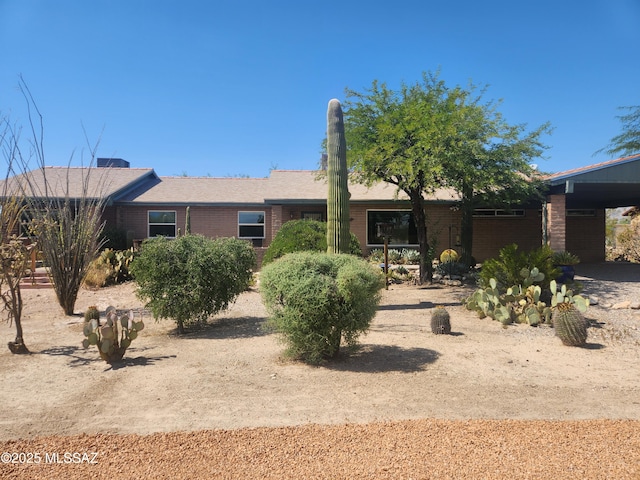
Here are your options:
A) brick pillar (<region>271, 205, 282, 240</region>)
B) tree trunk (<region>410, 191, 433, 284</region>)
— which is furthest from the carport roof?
brick pillar (<region>271, 205, 282, 240</region>)

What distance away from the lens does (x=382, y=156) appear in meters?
11.7

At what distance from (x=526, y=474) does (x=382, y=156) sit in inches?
363

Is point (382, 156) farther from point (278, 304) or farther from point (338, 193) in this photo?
point (278, 304)

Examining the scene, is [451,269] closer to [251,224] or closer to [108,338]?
[251,224]

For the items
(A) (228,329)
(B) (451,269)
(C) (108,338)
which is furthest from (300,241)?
(C) (108,338)

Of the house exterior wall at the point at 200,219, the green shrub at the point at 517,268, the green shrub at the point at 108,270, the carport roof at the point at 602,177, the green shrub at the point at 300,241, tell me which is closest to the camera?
the green shrub at the point at 517,268

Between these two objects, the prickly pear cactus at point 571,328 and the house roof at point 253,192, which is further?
the house roof at point 253,192

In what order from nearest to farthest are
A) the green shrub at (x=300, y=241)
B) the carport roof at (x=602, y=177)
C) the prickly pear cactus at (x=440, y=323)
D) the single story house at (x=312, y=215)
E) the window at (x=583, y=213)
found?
the prickly pear cactus at (x=440, y=323)
the green shrub at (x=300, y=241)
the carport roof at (x=602, y=177)
the single story house at (x=312, y=215)
the window at (x=583, y=213)

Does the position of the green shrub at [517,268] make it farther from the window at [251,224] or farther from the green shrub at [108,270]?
the window at [251,224]

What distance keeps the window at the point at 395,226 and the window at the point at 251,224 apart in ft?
16.6

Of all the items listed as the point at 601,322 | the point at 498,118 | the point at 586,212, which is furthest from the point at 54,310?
the point at 586,212

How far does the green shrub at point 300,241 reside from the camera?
477 inches

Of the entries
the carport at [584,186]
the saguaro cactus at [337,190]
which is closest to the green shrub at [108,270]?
the saguaro cactus at [337,190]

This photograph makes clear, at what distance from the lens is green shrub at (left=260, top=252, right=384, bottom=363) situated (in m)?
5.71
